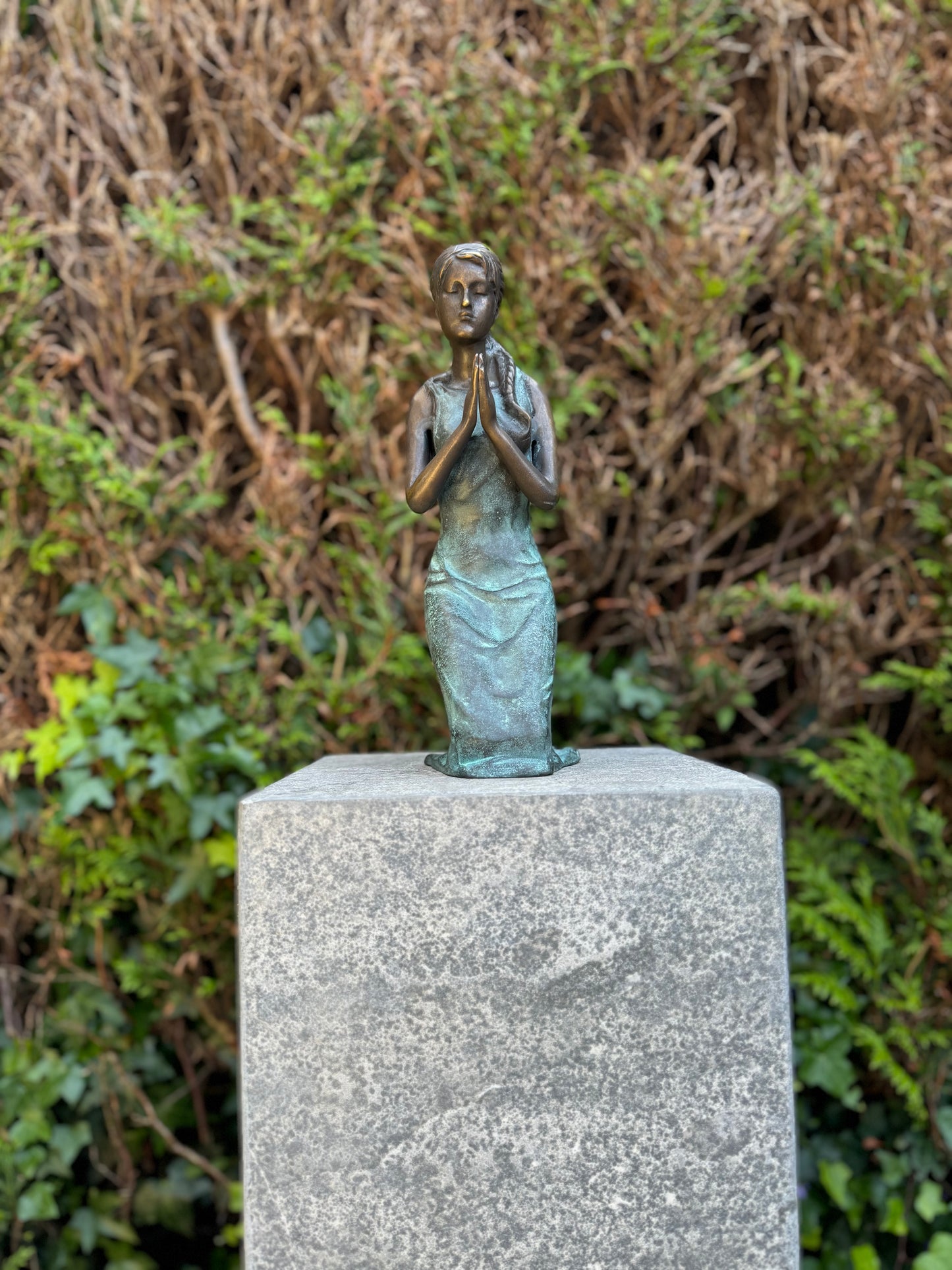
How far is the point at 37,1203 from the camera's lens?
2.57 m

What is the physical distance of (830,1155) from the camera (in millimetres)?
2691

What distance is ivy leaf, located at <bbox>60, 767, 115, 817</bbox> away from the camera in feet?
8.55

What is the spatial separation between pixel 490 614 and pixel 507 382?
399mm

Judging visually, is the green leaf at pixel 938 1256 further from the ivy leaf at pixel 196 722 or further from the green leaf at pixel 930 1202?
the ivy leaf at pixel 196 722

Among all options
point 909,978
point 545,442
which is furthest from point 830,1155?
point 545,442

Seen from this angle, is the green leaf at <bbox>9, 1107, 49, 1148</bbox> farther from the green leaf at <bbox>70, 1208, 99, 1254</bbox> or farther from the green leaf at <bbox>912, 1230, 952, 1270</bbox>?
the green leaf at <bbox>912, 1230, 952, 1270</bbox>

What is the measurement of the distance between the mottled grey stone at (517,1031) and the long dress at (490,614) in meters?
0.21

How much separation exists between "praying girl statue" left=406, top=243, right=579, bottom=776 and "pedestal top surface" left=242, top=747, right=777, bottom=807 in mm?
69

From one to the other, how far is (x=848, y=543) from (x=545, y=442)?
1348 millimetres

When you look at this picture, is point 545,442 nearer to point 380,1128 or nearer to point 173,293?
point 380,1128

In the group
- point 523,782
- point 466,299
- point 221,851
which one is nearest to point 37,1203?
point 221,851

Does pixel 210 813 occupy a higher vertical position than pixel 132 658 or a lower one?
lower

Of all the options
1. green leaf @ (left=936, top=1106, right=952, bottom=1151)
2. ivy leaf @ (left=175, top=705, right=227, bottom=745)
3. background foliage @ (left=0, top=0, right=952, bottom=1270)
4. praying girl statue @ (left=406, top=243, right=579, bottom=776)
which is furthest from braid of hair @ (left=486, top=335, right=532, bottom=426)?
green leaf @ (left=936, top=1106, right=952, bottom=1151)

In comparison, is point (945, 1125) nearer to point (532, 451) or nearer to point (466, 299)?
point (532, 451)
